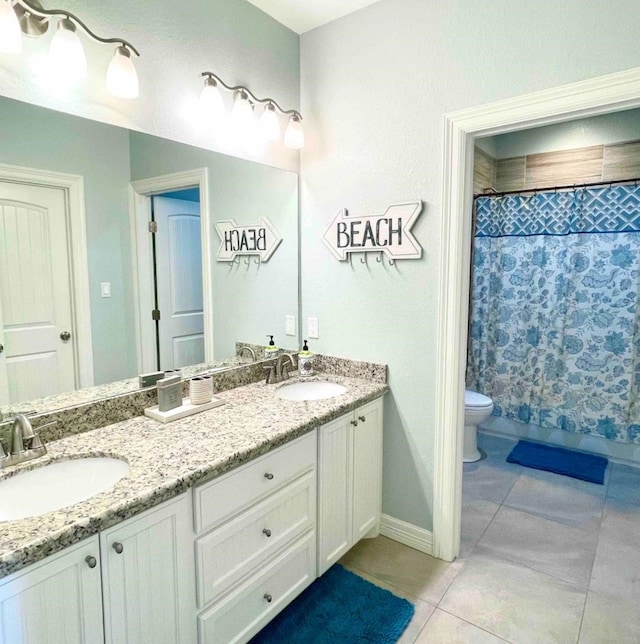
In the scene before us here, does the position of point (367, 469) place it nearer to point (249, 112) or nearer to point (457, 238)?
point (457, 238)

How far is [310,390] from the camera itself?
2285mm

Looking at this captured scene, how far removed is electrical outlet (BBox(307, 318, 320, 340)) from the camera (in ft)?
8.18

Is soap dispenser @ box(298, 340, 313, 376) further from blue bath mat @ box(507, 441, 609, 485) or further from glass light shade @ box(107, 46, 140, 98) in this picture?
blue bath mat @ box(507, 441, 609, 485)

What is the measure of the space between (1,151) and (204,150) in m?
0.81

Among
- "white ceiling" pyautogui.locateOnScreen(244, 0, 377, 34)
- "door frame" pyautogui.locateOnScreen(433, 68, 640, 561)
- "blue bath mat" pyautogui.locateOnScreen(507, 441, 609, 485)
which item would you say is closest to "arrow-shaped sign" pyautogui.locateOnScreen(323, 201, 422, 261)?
"door frame" pyautogui.locateOnScreen(433, 68, 640, 561)

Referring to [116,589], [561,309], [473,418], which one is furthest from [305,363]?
[561,309]

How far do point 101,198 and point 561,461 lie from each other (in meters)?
3.30

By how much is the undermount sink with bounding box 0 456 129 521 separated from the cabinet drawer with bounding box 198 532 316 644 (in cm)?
52

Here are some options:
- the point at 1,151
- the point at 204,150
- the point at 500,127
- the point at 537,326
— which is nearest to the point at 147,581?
the point at 1,151

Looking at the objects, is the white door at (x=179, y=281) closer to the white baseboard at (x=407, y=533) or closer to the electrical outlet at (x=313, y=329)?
the electrical outlet at (x=313, y=329)

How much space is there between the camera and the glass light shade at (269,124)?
2178 millimetres

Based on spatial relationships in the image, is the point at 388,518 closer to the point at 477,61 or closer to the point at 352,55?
the point at 477,61

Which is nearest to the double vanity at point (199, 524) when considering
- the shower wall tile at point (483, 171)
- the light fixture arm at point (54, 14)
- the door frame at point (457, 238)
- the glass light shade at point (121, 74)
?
the door frame at point (457, 238)

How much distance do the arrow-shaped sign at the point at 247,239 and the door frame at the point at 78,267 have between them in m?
0.68
